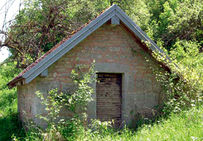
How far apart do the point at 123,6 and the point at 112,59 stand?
12.6 m

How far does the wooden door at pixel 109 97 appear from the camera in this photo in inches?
351

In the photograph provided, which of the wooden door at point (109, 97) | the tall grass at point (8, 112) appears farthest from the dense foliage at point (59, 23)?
the wooden door at point (109, 97)

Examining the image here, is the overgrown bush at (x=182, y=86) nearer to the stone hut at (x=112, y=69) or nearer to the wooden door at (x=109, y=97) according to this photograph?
the stone hut at (x=112, y=69)

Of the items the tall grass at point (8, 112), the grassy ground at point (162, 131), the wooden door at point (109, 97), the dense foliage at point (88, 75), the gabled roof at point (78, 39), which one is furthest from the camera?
the tall grass at point (8, 112)

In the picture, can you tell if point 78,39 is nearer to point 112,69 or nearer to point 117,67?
point 112,69

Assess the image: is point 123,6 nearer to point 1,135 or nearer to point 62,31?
point 62,31

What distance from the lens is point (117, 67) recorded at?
8.88m

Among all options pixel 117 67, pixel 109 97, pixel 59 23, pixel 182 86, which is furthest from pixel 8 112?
pixel 182 86

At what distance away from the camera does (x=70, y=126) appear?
7.39m

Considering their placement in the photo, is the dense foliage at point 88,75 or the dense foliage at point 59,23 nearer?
the dense foliage at point 88,75

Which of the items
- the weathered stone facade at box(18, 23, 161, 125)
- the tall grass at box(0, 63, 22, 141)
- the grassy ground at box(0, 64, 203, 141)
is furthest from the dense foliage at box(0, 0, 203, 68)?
the weathered stone facade at box(18, 23, 161, 125)

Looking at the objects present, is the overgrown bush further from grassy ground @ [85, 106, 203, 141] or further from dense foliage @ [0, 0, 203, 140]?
grassy ground @ [85, 106, 203, 141]

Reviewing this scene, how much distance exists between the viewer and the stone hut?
8.20m

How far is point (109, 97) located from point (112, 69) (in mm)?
973
